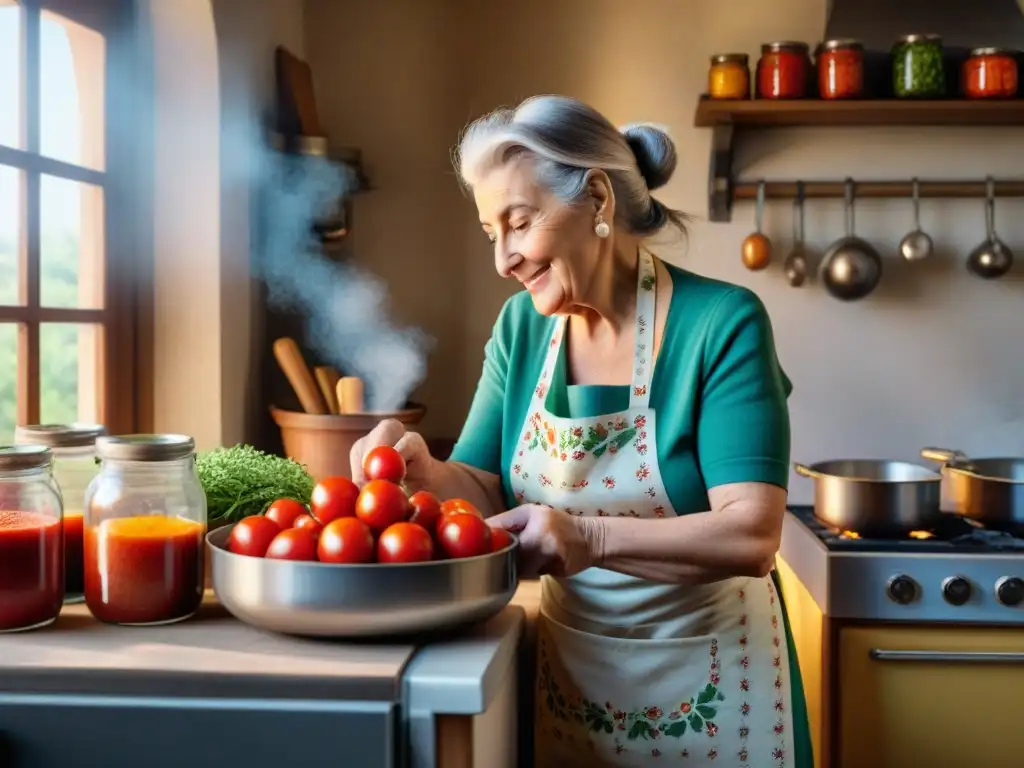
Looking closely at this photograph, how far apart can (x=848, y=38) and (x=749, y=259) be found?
57 cm

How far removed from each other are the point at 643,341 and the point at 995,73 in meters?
1.59

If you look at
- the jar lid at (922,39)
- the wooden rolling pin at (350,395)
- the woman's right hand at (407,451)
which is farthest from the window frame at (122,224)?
the jar lid at (922,39)

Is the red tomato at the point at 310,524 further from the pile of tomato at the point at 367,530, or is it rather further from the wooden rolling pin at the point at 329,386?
the wooden rolling pin at the point at 329,386

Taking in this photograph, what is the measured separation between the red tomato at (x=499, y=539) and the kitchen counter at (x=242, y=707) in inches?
4.6

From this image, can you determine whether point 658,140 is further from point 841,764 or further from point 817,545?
point 841,764

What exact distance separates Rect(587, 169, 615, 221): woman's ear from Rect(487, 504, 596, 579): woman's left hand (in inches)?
16.5

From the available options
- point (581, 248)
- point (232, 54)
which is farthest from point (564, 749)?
point (232, 54)

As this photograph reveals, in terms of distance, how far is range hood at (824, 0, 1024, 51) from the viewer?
8.59 ft

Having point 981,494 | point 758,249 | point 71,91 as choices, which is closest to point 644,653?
point 981,494

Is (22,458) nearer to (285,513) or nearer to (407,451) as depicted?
(285,513)

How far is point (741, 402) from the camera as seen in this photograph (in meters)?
1.29

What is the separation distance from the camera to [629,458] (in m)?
1.42

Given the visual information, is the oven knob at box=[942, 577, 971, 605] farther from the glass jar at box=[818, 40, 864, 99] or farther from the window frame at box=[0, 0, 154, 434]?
the window frame at box=[0, 0, 154, 434]

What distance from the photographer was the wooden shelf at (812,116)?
2.55m
